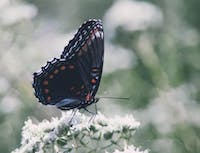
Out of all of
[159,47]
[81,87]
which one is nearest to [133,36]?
[159,47]

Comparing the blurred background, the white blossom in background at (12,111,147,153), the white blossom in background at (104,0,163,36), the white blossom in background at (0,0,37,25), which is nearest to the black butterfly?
the white blossom in background at (12,111,147,153)

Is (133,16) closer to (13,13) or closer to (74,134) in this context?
(13,13)

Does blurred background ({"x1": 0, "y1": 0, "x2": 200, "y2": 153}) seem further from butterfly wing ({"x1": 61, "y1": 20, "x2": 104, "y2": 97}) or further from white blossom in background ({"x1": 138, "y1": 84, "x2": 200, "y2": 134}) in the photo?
butterfly wing ({"x1": 61, "y1": 20, "x2": 104, "y2": 97})

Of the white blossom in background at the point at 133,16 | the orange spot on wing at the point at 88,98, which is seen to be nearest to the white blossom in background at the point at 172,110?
the white blossom in background at the point at 133,16

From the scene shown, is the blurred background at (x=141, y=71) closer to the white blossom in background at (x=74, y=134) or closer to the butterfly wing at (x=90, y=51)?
the white blossom in background at (x=74, y=134)

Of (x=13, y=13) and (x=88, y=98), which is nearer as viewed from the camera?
(x=88, y=98)

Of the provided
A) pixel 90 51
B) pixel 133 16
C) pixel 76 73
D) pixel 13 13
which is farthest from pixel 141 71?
pixel 90 51
